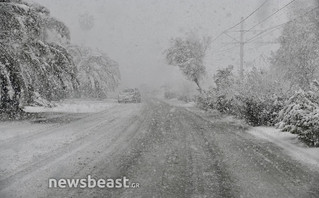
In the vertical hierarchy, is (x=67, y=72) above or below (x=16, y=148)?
above

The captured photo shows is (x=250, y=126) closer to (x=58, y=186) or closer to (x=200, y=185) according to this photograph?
(x=200, y=185)

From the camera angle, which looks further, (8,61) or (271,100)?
(8,61)

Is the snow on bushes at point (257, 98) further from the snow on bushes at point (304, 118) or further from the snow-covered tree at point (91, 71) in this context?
the snow-covered tree at point (91, 71)

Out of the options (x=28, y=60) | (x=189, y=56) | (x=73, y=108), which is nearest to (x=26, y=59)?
(x=28, y=60)

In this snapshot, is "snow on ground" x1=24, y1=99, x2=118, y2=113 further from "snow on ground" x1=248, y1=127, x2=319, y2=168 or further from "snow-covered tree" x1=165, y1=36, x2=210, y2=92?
"snow on ground" x1=248, y1=127, x2=319, y2=168

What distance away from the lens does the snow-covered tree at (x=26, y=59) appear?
1638 cm

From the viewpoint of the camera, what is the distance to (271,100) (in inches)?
546

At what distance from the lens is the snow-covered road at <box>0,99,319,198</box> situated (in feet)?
18.8

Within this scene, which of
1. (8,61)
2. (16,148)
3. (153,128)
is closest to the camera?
(16,148)

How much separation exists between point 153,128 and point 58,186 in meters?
7.69

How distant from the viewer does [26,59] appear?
58.0 ft

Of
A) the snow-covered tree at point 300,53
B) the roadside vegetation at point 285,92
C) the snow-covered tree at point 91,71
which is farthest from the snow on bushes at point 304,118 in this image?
the snow-covered tree at point 91,71

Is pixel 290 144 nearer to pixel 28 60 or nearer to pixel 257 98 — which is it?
pixel 257 98

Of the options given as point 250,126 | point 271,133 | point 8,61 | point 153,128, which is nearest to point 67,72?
point 8,61
